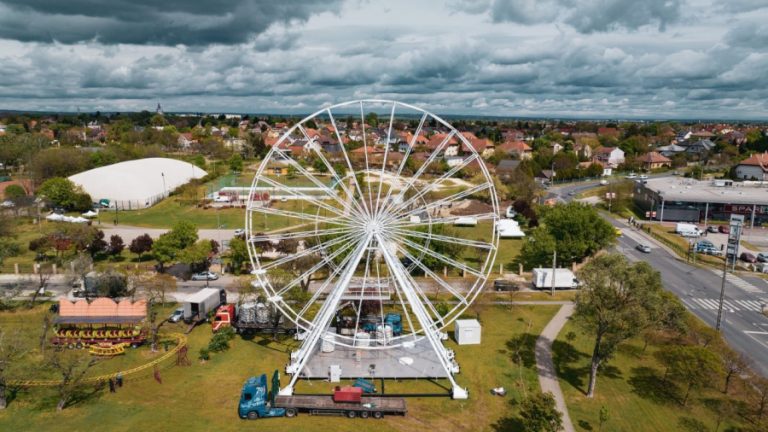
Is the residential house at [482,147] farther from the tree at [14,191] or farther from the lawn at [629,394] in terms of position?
the lawn at [629,394]

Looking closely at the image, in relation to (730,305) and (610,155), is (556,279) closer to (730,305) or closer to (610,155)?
(730,305)

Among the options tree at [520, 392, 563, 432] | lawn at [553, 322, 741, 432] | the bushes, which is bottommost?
lawn at [553, 322, 741, 432]

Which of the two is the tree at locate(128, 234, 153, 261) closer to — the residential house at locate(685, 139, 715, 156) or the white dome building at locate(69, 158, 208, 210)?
the white dome building at locate(69, 158, 208, 210)

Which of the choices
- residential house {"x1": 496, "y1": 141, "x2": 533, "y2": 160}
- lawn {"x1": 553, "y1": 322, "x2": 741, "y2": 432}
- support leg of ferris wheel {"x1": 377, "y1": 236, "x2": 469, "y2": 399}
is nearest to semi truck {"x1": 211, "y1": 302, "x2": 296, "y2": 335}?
support leg of ferris wheel {"x1": 377, "y1": 236, "x2": 469, "y2": 399}

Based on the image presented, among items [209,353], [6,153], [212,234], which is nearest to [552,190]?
[212,234]

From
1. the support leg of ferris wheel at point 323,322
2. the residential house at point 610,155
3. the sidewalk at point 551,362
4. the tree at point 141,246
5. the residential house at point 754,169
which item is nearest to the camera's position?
the sidewalk at point 551,362

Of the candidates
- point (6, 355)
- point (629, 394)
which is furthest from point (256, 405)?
point (629, 394)

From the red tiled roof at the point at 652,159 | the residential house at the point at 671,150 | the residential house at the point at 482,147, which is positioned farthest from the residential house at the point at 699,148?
the residential house at the point at 482,147
